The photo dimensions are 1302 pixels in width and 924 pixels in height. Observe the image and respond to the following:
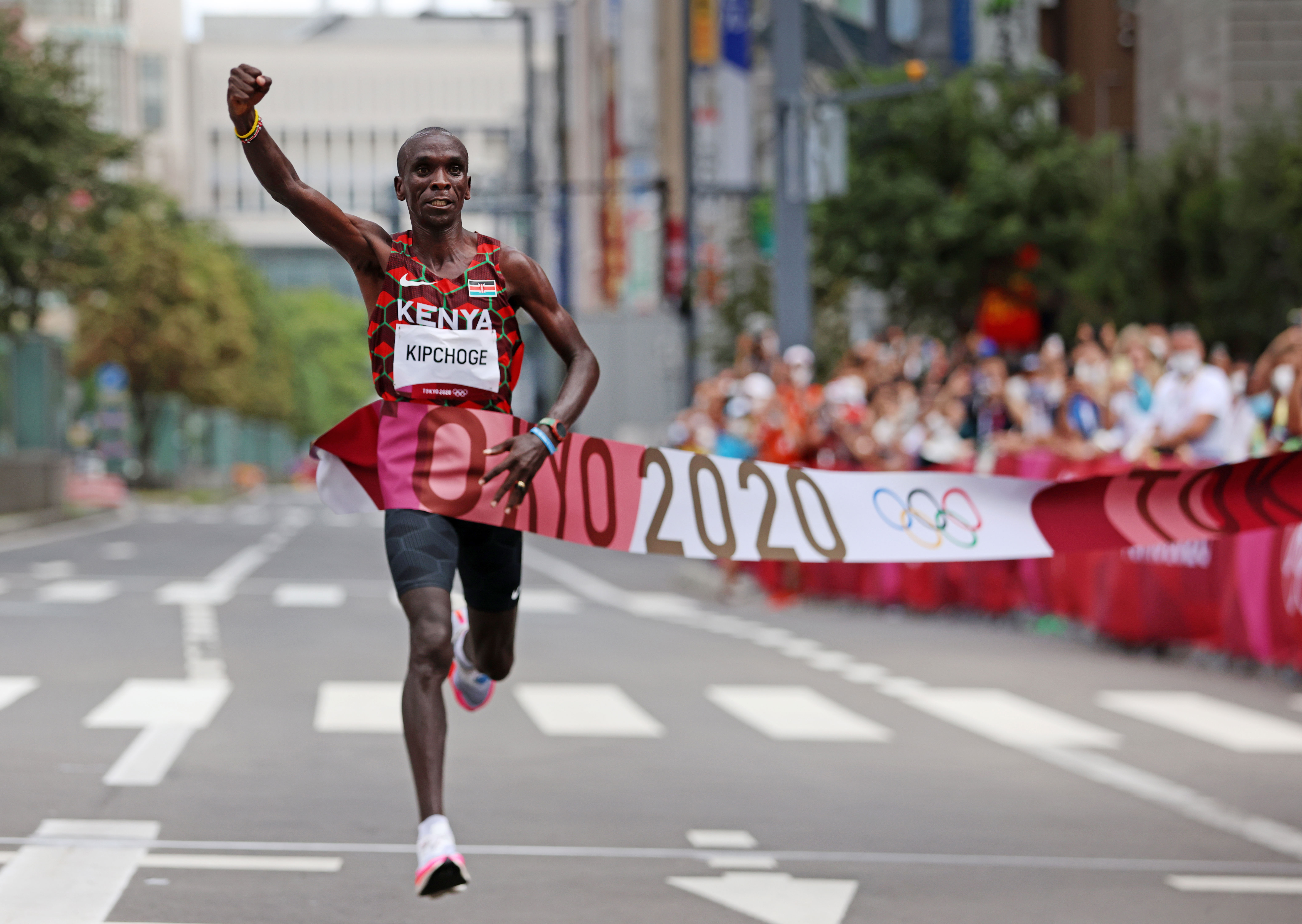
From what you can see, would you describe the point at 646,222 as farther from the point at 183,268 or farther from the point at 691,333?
the point at 691,333

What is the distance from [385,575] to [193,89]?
143692mm

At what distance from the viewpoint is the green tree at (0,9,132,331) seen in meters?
37.9

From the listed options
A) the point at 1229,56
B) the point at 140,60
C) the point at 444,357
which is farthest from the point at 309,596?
the point at 140,60

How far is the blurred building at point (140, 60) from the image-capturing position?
5753 inches

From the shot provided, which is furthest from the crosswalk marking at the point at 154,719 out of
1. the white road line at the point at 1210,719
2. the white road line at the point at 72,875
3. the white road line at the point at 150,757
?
the white road line at the point at 1210,719

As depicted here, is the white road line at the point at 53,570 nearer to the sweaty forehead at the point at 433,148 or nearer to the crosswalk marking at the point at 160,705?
the crosswalk marking at the point at 160,705

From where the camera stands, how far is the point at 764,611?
69.3 feet

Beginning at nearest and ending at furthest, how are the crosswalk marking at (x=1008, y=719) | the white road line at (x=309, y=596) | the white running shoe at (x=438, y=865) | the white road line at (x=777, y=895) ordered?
the white running shoe at (x=438, y=865) → the white road line at (x=777, y=895) → the crosswalk marking at (x=1008, y=719) → the white road line at (x=309, y=596)

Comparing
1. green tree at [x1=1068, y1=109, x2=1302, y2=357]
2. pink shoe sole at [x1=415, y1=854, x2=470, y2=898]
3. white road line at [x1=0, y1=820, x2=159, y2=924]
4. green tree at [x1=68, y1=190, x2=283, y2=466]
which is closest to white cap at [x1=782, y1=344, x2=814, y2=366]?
green tree at [x1=1068, y1=109, x2=1302, y2=357]

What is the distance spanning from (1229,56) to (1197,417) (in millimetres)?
20373

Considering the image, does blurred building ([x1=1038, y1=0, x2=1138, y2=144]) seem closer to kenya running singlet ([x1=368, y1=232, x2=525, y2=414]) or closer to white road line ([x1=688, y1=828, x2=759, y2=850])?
white road line ([x1=688, y1=828, x2=759, y2=850])

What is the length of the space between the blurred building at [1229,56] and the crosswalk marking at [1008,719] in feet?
68.8

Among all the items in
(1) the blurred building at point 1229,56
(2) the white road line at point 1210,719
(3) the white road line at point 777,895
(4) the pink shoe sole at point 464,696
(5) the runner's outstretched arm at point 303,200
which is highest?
(1) the blurred building at point 1229,56

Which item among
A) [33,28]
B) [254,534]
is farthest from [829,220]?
[33,28]
